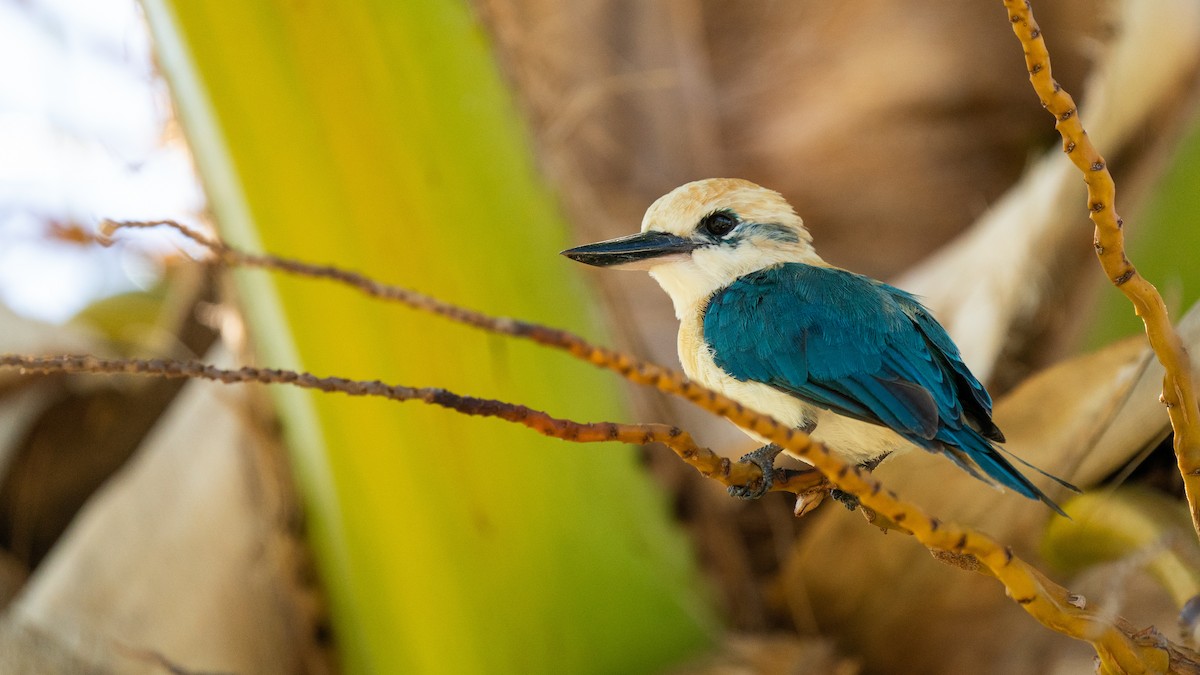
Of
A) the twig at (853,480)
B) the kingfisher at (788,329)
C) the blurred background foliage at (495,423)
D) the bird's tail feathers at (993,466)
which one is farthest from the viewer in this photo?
the blurred background foliage at (495,423)

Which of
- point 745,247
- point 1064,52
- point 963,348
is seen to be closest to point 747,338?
point 745,247

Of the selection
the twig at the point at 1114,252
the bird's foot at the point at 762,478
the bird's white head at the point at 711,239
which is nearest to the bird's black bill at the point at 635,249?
the bird's white head at the point at 711,239

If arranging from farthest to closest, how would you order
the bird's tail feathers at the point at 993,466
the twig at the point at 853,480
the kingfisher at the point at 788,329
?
1. the kingfisher at the point at 788,329
2. the bird's tail feathers at the point at 993,466
3. the twig at the point at 853,480

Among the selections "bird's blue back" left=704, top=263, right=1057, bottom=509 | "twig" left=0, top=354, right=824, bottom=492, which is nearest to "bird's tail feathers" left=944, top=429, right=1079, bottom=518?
"bird's blue back" left=704, top=263, right=1057, bottom=509

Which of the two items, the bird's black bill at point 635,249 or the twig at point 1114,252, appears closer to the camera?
the twig at point 1114,252

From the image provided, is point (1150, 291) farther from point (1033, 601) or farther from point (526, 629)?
point (526, 629)

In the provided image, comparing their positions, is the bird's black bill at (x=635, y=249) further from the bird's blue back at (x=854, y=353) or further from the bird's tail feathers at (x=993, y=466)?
the bird's tail feathers at (x=993, y=466)
